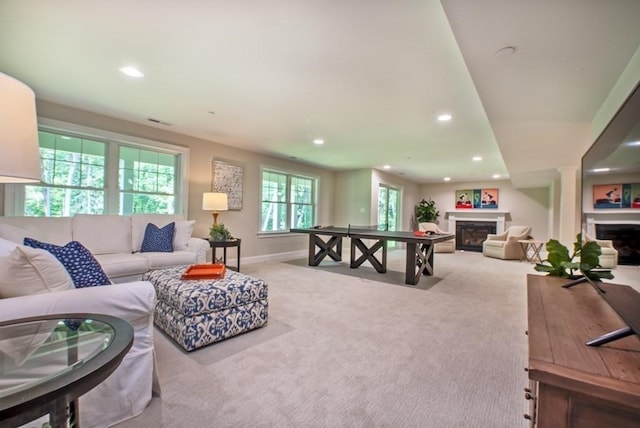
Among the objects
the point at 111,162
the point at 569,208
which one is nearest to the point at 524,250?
the point at 569,208

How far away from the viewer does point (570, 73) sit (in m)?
2.00

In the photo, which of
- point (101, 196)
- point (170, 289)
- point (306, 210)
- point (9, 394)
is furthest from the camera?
point (306, 210)

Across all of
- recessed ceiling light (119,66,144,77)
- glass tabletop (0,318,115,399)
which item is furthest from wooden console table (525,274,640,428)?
recessed ceiling light (119,66,144,77)

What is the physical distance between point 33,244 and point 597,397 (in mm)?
2654

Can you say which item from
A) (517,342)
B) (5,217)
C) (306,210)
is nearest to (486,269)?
(517,342)

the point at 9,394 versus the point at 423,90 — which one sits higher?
the point at 423,90

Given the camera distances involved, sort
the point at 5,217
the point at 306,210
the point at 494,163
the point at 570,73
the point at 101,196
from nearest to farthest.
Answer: the point at 570,73, the point at 5,217, the point at 101,196, the point at 494,163, the point at 306,210

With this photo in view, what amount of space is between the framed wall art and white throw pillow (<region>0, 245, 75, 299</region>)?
3.63 m

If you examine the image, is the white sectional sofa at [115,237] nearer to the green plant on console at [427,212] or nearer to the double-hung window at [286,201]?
the double-hung window at [286,201]

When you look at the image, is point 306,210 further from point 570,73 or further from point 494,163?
point 570,73

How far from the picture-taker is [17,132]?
2.76 feet

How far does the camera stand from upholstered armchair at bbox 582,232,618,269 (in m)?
1.35

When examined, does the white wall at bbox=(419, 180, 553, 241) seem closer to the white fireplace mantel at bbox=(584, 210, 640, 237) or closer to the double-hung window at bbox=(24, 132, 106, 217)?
the white fireplace mantel at bbox=(584, 210, 640, 237)

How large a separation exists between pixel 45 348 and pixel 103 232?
120 inches
